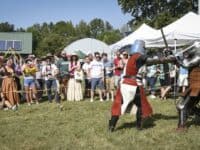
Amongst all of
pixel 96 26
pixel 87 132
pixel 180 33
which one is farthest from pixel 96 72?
pixel 96 26

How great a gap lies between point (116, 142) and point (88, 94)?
25.6 ft

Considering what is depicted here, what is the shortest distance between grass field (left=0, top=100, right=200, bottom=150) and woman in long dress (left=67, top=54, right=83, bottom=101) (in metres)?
2.51

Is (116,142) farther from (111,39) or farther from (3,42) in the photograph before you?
(111,39)

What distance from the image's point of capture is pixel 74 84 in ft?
46.9

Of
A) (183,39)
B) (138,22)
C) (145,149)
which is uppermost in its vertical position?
(138,22)

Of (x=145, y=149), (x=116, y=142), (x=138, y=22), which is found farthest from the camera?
(x=138, y=22)

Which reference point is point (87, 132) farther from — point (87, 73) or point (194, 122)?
point (87, 73)

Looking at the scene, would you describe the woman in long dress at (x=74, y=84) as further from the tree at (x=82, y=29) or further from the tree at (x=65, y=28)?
the tree at (x=82, y=29)

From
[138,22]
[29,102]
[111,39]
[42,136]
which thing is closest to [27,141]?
[42,136]

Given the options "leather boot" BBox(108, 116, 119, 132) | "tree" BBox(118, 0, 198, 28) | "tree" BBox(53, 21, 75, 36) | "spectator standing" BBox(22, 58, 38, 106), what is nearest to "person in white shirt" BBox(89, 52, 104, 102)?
"spectator standing" BBox(22, 58, 38, 106)

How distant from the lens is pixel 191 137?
7.89m

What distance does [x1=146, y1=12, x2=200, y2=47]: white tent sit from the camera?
48.2 ft

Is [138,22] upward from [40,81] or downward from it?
upward

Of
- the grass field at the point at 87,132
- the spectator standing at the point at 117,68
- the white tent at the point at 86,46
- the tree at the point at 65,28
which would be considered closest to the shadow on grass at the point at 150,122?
the grass field at the point at 87,132
